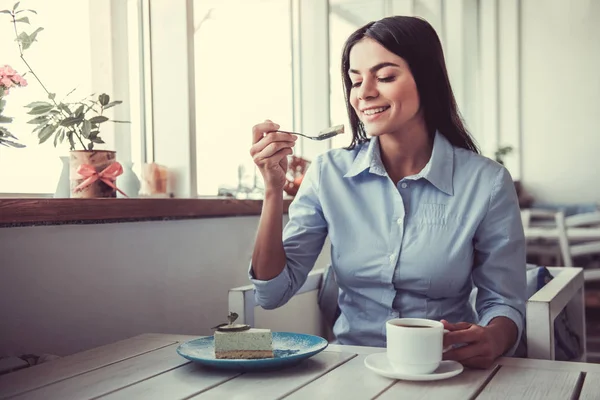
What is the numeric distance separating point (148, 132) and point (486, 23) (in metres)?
4.34

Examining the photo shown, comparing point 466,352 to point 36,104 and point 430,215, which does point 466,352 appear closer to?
point 430,215

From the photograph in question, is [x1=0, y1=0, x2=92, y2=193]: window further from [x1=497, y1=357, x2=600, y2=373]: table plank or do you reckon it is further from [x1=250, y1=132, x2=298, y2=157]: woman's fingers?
[x1=497, y1=357, x2=600, y2=373]: table plank

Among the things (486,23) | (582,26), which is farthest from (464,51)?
(582,26)

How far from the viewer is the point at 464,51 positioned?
5227mm

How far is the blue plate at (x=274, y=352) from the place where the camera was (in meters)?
0.95

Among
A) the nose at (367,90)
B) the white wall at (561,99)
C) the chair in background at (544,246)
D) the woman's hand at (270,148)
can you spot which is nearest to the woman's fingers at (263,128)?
the woman's hand at (270,148)

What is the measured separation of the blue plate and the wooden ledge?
39 cm

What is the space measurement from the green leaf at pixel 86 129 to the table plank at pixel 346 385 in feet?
2.84

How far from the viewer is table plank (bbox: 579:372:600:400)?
31.5 inches

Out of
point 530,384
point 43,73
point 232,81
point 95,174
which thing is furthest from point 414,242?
point 232,81

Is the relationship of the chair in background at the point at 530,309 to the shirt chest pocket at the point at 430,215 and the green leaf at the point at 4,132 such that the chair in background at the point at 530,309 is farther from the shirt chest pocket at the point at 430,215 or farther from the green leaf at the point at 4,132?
the green leaf at the point at 4,132

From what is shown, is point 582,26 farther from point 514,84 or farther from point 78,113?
point 78,113

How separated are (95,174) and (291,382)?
790mm

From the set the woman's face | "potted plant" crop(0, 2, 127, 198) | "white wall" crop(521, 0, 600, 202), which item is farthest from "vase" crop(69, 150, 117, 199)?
"white wall" crop(521, 0, 600, 202)
